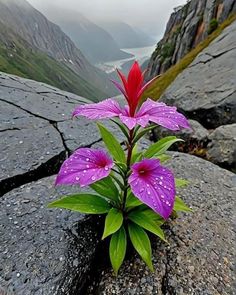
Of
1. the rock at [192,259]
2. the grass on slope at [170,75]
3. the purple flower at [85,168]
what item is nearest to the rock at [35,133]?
the rock at [192,259]

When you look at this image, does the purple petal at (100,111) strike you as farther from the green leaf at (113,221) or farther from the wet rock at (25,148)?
the wet rock at (25,148)

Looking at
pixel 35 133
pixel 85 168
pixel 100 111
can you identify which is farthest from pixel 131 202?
pixel 35 133

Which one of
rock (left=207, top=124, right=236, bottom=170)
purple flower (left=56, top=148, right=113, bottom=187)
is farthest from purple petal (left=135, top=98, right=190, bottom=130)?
rock (left=207, top=124, right=236, bottom=170)

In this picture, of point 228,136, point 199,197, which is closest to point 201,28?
point 228,136

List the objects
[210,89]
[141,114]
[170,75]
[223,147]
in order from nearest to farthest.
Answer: [141,114] < [223,147] < [210,89] < [170,75]

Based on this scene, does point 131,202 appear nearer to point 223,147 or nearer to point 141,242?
point 141,242

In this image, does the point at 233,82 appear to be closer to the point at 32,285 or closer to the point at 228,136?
the point at 228,136

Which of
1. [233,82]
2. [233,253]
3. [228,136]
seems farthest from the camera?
[233,82]
